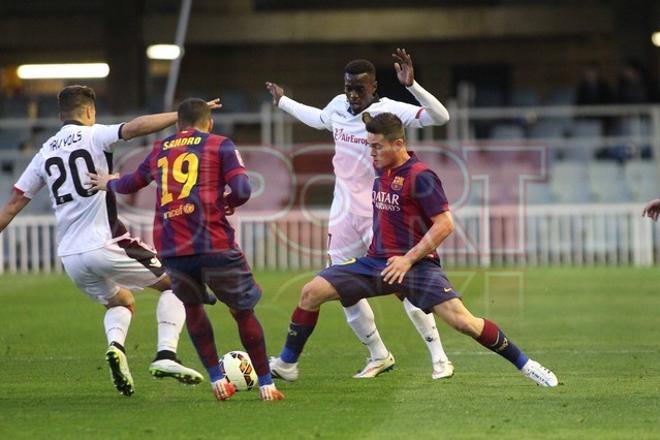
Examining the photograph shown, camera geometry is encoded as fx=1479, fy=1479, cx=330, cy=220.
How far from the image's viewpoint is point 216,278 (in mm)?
9234

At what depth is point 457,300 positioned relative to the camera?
31.1 feet

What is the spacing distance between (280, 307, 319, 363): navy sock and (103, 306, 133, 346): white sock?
110 cm

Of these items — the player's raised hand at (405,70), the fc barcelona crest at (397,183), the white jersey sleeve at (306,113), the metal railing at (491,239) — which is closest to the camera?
the fc barcelona crest at (397,183)

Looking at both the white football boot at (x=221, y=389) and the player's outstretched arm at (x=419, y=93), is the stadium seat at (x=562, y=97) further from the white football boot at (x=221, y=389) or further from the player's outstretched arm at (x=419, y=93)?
the white football boot at (x=221, y=389)

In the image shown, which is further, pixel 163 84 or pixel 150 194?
pixel 163 84

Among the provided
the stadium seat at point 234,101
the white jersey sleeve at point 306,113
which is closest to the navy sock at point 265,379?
the white jersey sleeve at point 306,113

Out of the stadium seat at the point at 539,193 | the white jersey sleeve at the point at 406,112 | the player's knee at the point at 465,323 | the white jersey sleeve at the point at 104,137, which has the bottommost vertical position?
the player's knee at the point at 465,323

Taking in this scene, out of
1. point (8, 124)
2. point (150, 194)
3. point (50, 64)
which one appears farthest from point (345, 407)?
point (50, 64)

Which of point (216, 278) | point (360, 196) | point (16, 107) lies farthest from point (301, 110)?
point (16, 107)

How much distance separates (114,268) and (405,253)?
2.03m

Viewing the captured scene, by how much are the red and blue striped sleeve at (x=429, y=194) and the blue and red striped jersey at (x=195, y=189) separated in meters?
1.14

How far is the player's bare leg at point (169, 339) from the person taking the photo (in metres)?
9.63

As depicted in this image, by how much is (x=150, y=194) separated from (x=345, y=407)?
45.2 feet

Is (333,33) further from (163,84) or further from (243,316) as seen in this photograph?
(243,316)
